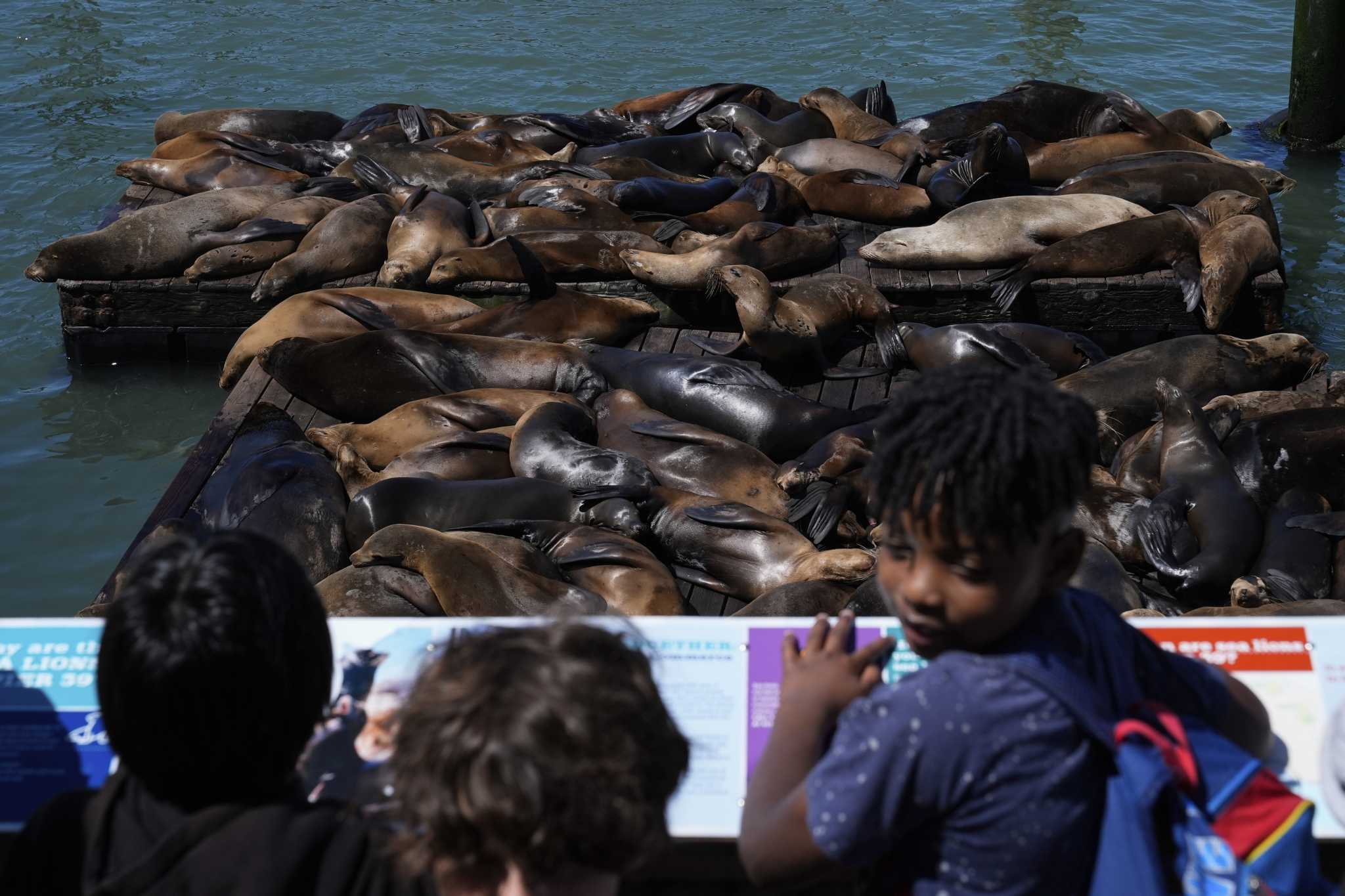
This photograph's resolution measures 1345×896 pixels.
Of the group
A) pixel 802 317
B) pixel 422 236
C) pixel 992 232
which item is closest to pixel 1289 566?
pixel 802 317

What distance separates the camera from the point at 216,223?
809 centimetres

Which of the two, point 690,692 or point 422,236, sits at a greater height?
point 690,692

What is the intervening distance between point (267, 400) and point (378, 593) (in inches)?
95.8

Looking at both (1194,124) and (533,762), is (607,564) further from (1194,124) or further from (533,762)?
(1194,124)

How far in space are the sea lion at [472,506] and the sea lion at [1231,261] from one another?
374 centimetres

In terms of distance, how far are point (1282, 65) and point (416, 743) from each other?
47.7 feet

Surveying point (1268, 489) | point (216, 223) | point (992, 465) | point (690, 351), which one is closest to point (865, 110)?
point (690, 351)

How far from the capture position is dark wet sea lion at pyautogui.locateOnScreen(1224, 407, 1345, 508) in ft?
16.4

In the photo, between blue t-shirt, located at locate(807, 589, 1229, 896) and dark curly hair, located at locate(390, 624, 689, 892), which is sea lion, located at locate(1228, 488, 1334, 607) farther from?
dark curly hair, located at locate(390, 624, 689, 892)

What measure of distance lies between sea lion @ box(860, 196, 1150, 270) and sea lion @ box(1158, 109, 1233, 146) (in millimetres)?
2490

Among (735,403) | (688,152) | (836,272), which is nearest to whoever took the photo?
(735,403)

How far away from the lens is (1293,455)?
16.7 ft

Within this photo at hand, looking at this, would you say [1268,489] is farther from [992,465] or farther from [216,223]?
[216,223]

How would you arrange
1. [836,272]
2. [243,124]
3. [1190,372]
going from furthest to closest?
[243,124], [836,272], [1190,372]
